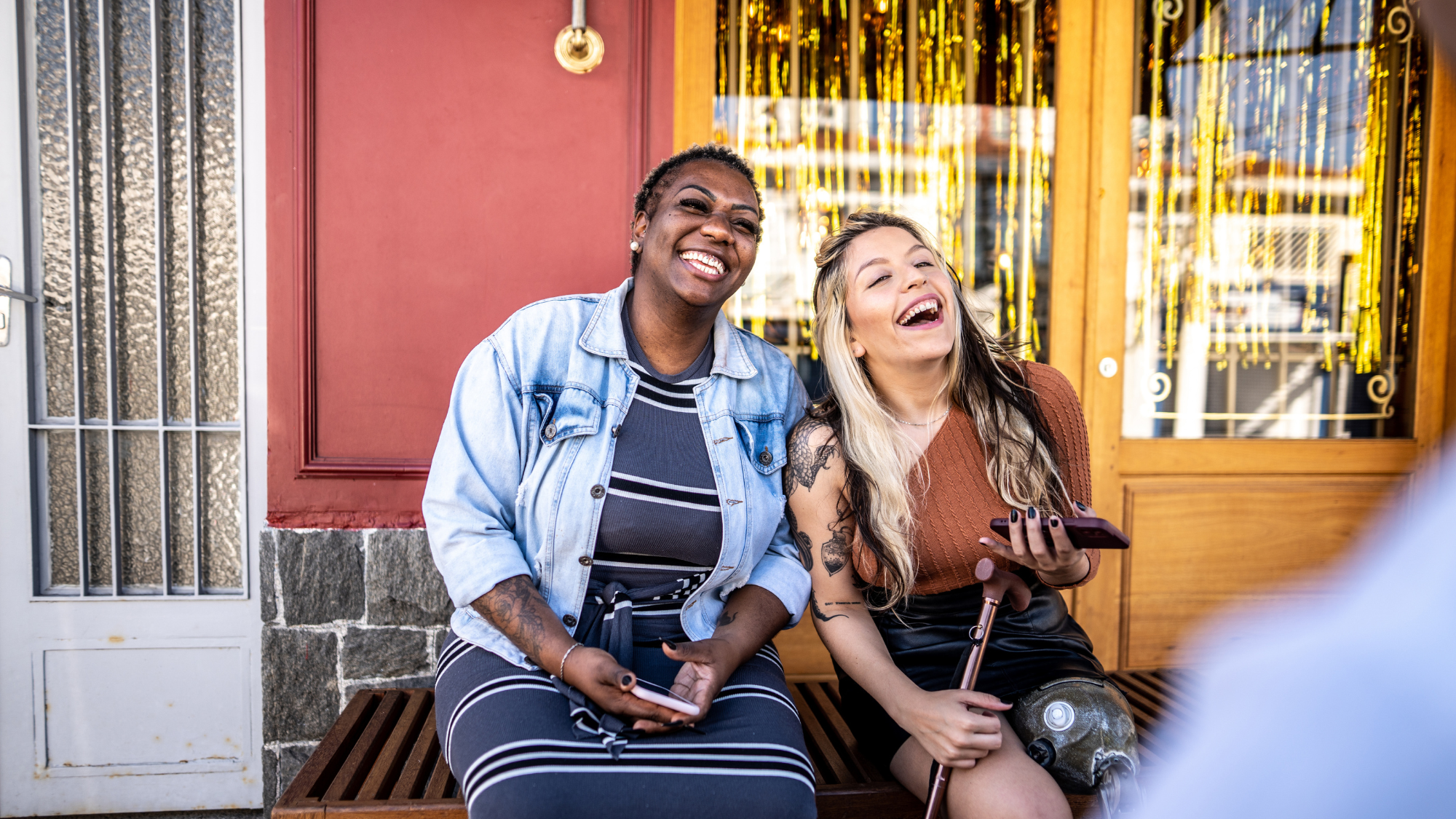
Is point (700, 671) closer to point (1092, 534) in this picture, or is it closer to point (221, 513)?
point (1092, 534)

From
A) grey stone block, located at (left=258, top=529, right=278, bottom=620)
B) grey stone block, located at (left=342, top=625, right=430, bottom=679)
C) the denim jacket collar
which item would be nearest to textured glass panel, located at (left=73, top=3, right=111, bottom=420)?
grey stone block, located at (left=258, top=529, right=278, bottom=620)

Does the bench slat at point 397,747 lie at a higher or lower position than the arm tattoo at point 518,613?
lower

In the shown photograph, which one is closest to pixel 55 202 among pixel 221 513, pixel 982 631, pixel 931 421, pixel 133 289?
pixel 133 289

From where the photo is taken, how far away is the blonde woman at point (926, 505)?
1.75m

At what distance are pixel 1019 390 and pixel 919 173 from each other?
1352 mm

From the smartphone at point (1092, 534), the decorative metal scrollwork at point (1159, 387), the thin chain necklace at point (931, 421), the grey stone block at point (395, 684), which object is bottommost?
the grey stone block at point (395, 684)

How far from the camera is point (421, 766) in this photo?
1.95 m

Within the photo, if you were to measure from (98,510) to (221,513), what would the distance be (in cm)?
38

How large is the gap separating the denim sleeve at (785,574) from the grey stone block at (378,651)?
4.19 ft

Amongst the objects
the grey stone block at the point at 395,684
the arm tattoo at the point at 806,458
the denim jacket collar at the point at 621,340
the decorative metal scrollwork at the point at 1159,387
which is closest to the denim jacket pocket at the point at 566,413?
the denim jacket collar at the point at 621,340

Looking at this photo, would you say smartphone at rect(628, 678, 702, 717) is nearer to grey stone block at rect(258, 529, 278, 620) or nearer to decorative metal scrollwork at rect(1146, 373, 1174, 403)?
grey stone block at rect(258, 529, 278, 620)

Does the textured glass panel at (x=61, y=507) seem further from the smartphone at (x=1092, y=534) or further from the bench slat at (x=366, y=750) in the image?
the smartphone at (x=1092, y=534)

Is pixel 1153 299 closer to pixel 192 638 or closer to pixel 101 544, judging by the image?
pixel 192 638

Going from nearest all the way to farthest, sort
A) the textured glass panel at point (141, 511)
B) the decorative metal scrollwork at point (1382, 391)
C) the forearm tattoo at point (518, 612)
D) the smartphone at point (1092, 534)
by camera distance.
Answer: the smartphone at point (1092, 534)
the forearm tattoo at point (518, 612)
the textured glass panel at point (141, 511)
the decorative metal scrollwork at point (1382, 391)
